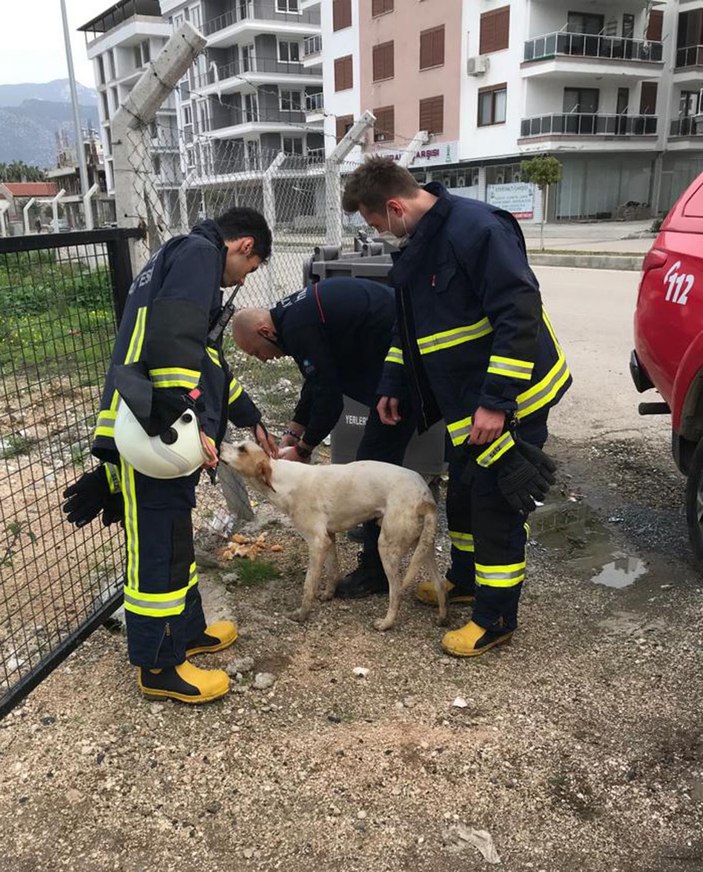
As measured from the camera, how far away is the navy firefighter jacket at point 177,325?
252cm

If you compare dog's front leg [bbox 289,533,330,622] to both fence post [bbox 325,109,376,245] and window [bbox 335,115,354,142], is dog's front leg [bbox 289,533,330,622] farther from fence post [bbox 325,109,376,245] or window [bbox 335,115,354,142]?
window [bbox 335,115,354,142]

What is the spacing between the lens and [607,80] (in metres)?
34.2

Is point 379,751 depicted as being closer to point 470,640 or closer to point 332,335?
point 470,640

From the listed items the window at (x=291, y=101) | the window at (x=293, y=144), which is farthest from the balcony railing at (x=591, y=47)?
the window at (x=291, y=101)

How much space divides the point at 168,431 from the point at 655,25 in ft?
134

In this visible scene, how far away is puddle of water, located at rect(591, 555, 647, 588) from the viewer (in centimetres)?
398

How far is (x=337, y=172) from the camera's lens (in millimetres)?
8938

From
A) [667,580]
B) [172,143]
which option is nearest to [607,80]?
[172,143]

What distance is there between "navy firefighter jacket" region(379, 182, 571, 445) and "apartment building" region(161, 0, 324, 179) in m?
45.2

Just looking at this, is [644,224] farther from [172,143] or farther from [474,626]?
[474,626]

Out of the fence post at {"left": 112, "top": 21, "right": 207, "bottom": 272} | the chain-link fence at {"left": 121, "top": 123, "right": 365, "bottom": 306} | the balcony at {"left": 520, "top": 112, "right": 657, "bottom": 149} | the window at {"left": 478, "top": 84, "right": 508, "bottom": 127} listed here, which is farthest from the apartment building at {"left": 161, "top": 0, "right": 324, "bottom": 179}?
the fence post at {"left": 112, "top": 21, "right": 207, "bottom": 272}

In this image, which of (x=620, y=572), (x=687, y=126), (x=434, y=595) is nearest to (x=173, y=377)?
(x=434, y=595)

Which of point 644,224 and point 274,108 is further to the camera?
point 274,108

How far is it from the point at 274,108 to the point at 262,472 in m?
48.6
